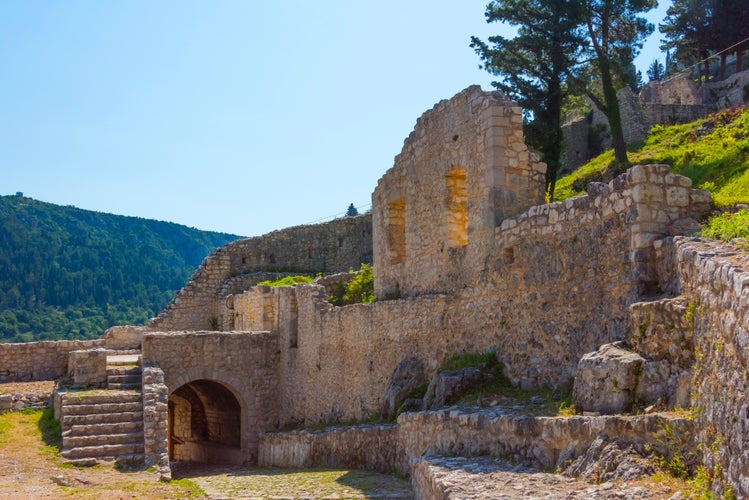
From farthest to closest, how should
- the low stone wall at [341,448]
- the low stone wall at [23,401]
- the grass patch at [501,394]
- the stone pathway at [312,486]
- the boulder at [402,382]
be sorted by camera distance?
the low stone wall at [23,401] < the boulder at [402,382] < the low stone wall at [341,448] < the stone pathway at [312,486] < the grass patch at [501,394]

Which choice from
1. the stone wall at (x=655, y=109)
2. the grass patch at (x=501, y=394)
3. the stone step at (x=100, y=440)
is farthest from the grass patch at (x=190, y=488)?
the stone wall at (x=655, y=109)

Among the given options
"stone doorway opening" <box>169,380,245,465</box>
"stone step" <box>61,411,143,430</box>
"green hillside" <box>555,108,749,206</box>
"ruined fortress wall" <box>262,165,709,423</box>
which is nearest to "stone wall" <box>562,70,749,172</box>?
"green hillside" <box>555,108,749,206</box>

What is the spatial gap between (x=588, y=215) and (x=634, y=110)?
23.6 m

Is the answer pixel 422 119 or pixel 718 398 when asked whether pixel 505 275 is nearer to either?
pixel 422 119

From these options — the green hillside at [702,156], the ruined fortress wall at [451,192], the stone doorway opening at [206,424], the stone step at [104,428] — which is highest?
the green hillside at [702,156]

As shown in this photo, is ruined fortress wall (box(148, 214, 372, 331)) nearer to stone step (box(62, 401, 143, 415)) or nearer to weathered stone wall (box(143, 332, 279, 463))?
weathered stone wall (box(143, 332, 279, 463))

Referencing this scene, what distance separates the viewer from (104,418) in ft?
52.9

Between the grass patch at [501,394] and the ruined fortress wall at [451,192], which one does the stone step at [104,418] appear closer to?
the ruined fortress wall at [451,192]

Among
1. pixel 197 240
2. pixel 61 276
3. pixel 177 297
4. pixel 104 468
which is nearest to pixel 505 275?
pixel 104 468

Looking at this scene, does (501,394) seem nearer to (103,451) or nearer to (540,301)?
(540,301)

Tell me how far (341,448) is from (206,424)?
41.6 ft

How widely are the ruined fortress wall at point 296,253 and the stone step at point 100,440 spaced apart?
1414cm

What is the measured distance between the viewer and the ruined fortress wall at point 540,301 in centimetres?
850

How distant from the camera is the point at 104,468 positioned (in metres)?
14.5
